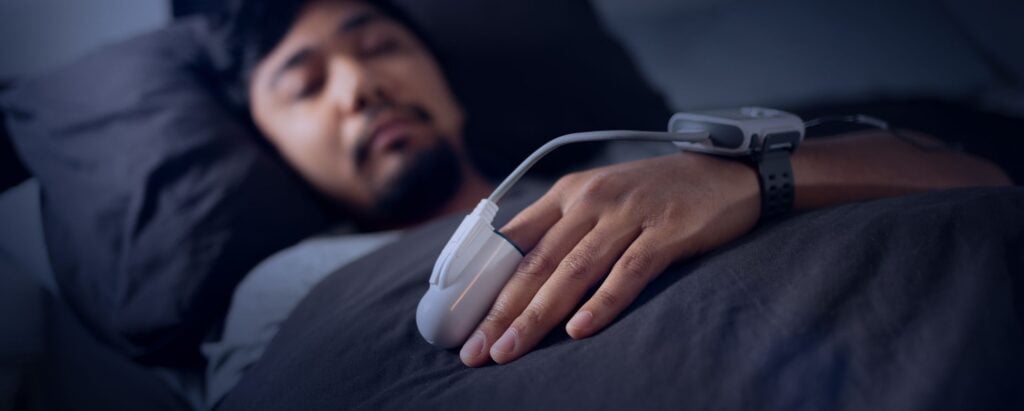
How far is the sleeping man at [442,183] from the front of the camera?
16.5 inches

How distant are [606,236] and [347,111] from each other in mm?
600

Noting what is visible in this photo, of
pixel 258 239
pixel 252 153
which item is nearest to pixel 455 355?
pixel 258 239

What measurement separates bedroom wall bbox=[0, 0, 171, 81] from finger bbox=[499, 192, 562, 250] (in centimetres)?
77

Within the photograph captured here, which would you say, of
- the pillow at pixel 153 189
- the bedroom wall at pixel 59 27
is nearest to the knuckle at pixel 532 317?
the pillow at pixel 153 189

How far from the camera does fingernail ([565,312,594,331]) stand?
15.2 inches

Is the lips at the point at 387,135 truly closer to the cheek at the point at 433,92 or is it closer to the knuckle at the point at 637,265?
the cheek at the point at 433,92

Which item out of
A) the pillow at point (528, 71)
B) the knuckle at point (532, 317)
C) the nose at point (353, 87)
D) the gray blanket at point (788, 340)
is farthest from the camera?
the pillow at point (528, 71)

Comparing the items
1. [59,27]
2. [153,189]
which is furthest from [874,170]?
[59,27]

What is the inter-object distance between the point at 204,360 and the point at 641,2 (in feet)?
3.49

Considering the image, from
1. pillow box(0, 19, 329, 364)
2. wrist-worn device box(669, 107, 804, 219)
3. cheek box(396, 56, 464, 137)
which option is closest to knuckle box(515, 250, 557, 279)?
wrist-worn device box(669, 107, 804, 219)

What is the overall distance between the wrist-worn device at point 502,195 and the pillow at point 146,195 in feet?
1.53

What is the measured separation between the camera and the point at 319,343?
462mm

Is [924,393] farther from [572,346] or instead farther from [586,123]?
[586,123]

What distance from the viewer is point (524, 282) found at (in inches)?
16.4
